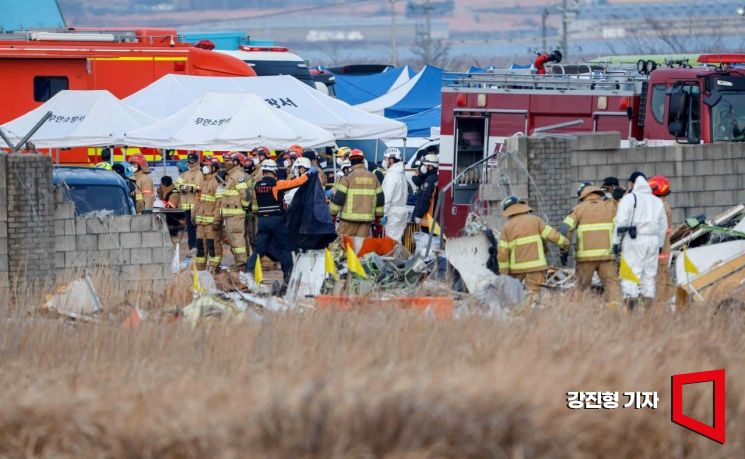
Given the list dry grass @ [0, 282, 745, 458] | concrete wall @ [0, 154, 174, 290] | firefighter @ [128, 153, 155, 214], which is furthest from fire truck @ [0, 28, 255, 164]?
dry grass @ [0, 282, 745, 458]

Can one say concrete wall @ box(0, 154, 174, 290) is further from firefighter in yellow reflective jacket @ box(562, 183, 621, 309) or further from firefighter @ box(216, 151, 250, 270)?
firefighter in yellow reflective jacket @ box(562, 183, 621, 309)

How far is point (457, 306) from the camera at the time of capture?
11.1 m

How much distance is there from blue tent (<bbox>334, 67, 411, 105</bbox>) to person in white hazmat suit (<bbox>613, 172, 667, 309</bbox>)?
24547 millimetres

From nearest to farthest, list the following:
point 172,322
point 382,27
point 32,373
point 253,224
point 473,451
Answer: point 473,451 < point 32,373 < point 172,322 < point 253,224 < point 382,27

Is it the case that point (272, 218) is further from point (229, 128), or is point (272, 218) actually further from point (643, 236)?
point (643, 236)

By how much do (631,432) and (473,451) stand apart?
95 cm

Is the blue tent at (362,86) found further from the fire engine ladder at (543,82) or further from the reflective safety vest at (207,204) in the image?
the reflective safety vest at (207,204)

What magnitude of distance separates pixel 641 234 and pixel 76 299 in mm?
4954

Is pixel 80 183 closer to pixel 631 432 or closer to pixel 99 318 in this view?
pixel 99 318

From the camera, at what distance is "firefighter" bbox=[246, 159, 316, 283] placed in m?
16.7

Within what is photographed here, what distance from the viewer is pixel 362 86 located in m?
38.9

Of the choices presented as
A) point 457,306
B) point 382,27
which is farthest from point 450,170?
point 382,27

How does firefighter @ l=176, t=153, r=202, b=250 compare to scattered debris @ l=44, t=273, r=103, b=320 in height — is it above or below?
above

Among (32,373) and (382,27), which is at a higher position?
(382,27)
